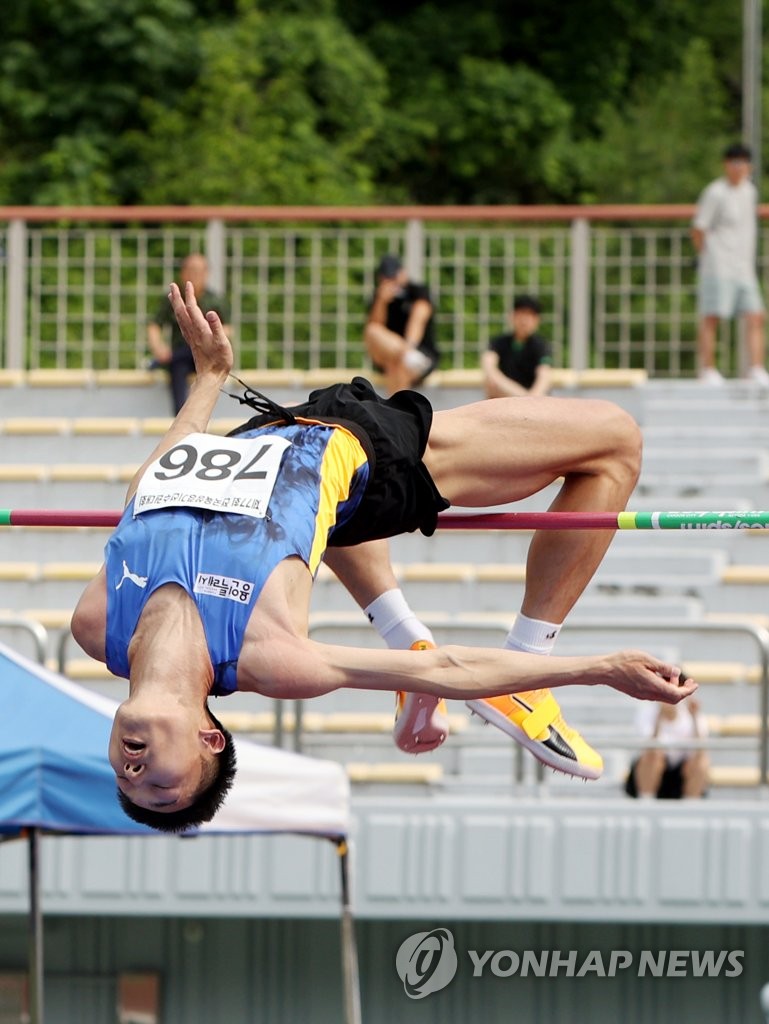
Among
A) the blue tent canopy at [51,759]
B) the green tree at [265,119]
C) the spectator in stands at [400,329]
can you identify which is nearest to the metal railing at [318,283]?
the spectator in stands at [400,329]

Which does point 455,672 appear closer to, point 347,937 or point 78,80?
point 347,937

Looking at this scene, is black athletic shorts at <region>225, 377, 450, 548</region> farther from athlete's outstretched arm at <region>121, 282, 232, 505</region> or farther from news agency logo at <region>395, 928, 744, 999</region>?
news agency logo at <region>395, 928, 744, 999</region>

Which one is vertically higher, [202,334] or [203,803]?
[202,334]

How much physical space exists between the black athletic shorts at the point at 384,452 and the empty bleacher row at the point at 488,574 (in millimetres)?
2671

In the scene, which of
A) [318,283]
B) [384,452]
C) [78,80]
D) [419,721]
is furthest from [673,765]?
[78,80]

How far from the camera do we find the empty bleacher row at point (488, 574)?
8461mm

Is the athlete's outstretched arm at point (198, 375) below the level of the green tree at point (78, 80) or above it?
below

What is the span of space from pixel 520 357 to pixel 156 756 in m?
6.22

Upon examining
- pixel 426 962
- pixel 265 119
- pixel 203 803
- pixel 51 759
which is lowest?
pixel 426 962

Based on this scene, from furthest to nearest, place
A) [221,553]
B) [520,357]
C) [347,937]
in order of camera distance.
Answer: [520,357] → [347,937] → [221,553]

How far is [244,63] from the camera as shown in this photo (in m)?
20.5

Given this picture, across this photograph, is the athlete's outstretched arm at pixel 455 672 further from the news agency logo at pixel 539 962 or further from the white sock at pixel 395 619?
the news agency logo at pixel 539 962

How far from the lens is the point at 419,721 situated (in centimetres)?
556

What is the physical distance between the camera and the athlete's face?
449 centimetres
